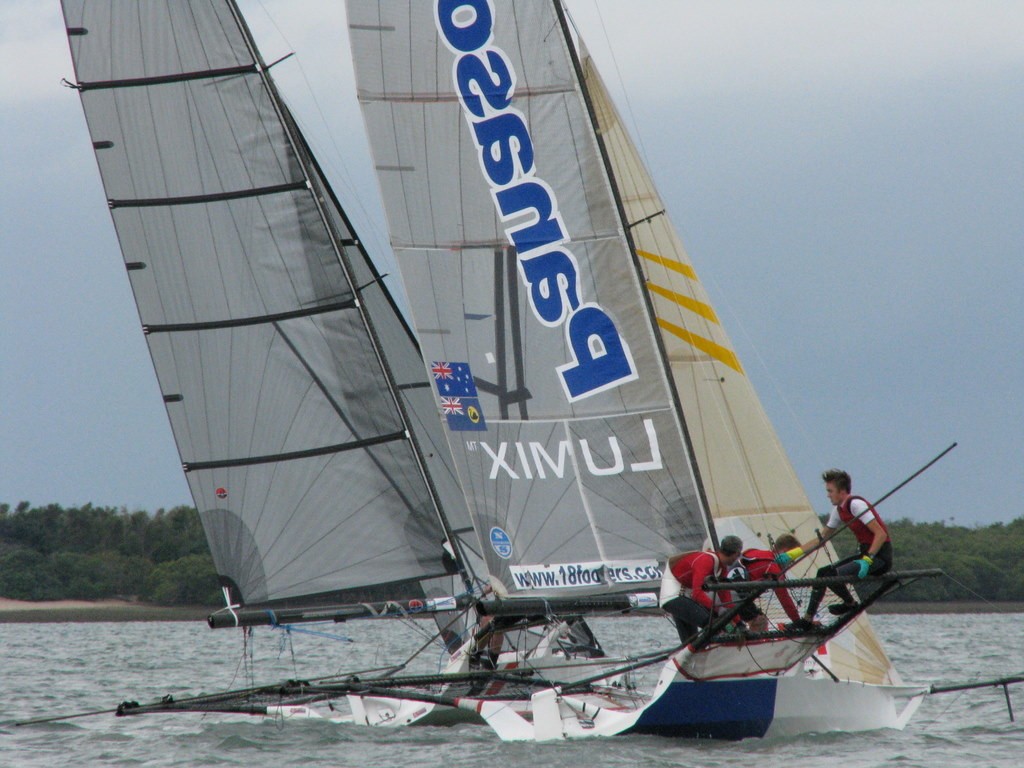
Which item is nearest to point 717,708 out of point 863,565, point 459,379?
point 863,565

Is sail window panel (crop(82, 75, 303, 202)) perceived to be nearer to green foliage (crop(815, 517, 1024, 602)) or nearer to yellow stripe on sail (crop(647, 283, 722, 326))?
yellow stripe on sail (crop(647, 283, 722, 326))

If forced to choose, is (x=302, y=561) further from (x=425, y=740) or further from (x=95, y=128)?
(x=95, y=128)

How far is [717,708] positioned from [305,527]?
465 cm

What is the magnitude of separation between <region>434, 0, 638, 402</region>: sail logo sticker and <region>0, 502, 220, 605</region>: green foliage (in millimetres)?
39696

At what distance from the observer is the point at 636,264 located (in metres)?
12.6

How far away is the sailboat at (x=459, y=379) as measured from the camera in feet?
41.4

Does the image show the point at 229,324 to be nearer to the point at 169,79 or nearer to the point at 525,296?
the point at 169,79

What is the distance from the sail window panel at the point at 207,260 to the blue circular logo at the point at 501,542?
3091 millimetres

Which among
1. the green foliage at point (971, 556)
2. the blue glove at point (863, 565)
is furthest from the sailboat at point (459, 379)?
the green foliage at point (971, 556)

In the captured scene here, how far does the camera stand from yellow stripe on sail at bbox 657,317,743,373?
535 inches

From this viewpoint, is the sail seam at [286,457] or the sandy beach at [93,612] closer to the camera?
the sail seam at [286,457]

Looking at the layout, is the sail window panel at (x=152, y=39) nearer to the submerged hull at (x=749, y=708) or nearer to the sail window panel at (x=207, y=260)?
the sail window panel at (x=207, y=260)

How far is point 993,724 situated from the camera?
1402 cm

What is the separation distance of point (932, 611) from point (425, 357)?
5191 cm
